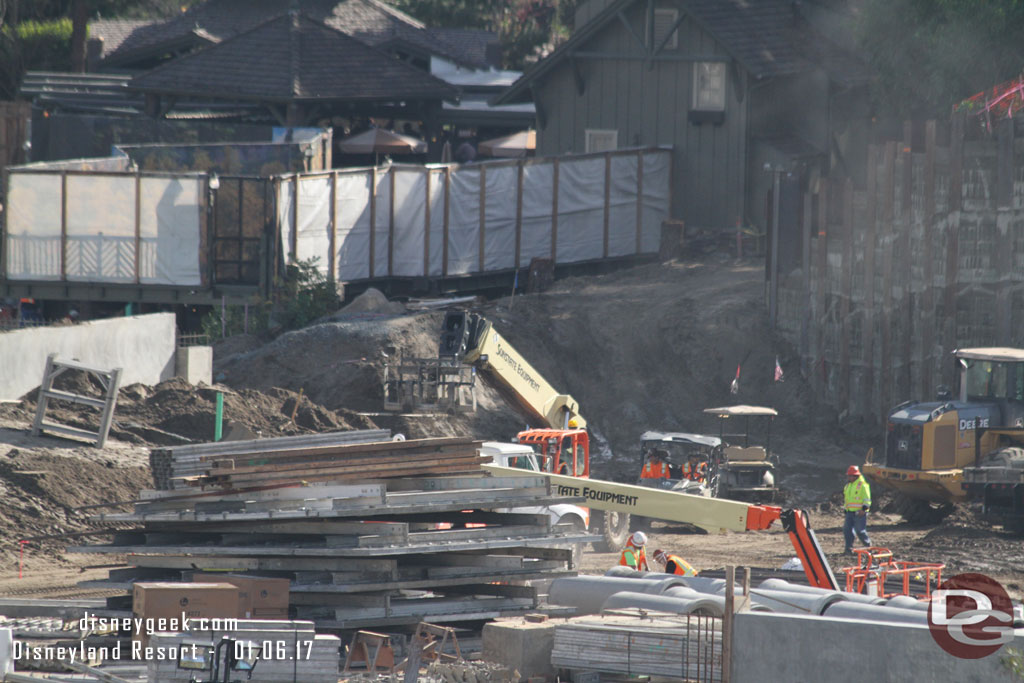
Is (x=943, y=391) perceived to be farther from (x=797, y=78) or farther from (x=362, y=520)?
(x=797, y=78)

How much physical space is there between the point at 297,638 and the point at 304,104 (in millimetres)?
32452

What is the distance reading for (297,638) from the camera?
Answer: 1384 cm

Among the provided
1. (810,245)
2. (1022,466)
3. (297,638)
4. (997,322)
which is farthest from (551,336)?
(297,638)

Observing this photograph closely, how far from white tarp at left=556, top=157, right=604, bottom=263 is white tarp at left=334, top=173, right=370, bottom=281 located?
223 inches

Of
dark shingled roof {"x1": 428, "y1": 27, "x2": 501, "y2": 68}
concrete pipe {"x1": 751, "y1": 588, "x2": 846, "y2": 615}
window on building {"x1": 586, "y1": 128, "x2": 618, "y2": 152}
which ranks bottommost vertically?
concrete pipe {"x1": 751, "y1": 588, "x2": 846, "y2": 615}

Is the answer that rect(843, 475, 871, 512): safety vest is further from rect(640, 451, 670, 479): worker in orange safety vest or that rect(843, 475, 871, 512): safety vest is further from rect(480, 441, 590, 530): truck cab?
rect(480, 441, 590, 530): truck cab

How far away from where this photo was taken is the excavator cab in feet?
75.7

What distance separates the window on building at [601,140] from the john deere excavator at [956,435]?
57.9ft

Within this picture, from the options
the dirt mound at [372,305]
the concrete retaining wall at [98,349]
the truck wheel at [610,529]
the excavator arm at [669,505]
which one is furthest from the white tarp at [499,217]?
the excavator arm at [669,505]

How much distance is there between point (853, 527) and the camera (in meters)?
22.0

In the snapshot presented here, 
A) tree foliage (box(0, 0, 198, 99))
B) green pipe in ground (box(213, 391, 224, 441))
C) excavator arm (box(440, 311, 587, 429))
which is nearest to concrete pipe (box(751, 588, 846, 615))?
excavator arm (box(440, 311, 587, 429))

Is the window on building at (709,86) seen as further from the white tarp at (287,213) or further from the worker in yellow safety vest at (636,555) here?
the worker in yellow safety vest at (636,555)

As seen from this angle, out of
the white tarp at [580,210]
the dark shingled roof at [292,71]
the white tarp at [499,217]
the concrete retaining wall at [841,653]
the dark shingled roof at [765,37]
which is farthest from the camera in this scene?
the dark shingled roof at [292,71]

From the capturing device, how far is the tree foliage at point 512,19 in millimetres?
56906
